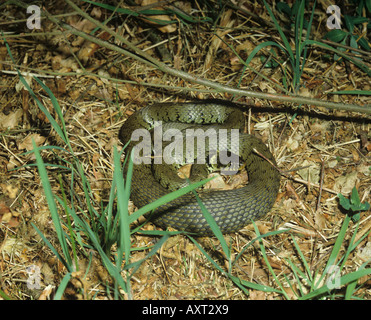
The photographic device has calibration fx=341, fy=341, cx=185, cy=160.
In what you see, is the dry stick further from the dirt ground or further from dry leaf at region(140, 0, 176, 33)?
dry leaf at region(140, 0, 176, 33)

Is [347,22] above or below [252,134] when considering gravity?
above

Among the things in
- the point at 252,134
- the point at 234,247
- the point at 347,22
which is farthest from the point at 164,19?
the point at 234,247

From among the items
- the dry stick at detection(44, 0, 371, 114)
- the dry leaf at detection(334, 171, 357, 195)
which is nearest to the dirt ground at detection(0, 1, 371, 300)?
the dry leaf at detection(334, 171, 357, 195)

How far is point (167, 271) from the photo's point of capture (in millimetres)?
3104

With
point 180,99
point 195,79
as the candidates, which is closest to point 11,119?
point 180,99

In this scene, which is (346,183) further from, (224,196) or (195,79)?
(195,79)

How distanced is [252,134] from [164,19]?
2.04m

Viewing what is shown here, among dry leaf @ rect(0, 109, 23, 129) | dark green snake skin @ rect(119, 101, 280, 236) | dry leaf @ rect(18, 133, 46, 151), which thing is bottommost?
dark green snake skin @ rect(119, 101, 280, 236)

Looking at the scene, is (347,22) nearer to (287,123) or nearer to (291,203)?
(287,123)

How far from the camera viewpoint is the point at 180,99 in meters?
4.84

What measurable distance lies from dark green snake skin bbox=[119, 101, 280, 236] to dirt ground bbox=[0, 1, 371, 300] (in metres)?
0.13

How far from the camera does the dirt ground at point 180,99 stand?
119 inches

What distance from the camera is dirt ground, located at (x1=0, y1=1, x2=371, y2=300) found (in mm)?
3029

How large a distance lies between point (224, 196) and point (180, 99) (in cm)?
185
